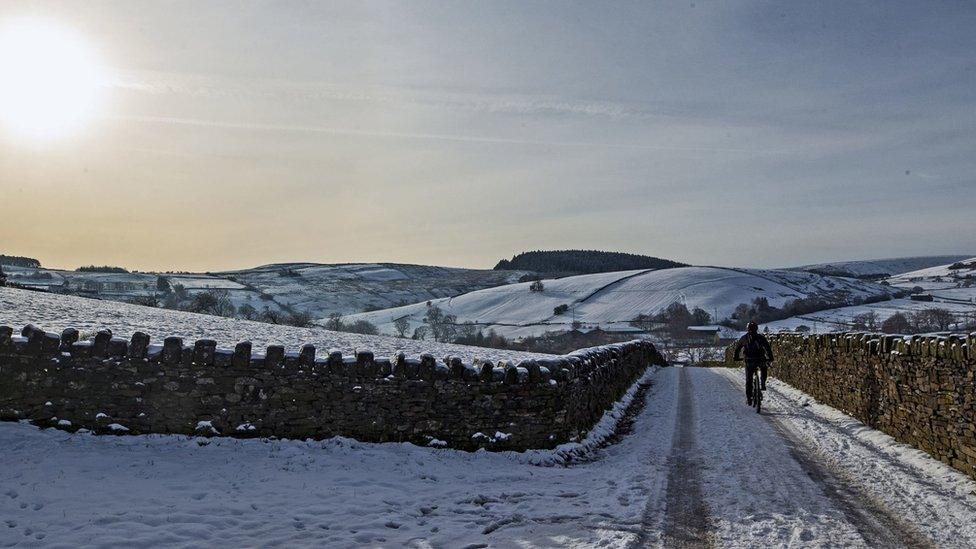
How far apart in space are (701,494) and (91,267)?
15197 centimetres

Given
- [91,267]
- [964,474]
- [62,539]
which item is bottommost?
[62,539]

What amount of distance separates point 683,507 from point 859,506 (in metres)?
2.09

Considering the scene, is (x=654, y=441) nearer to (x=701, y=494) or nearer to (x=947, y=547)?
(x=701, y=494)

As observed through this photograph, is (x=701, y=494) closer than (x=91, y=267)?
Yes

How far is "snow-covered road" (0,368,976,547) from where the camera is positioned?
23.1 ft

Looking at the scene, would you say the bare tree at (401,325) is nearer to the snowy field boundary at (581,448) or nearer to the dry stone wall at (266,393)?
the snowy field boundary at (581,448)

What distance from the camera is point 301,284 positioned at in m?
154

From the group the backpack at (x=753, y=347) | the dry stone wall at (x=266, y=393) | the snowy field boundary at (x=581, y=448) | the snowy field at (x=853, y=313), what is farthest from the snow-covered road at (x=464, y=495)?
the snowy field at (x=853, y=313)

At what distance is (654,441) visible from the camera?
1255 centimetres

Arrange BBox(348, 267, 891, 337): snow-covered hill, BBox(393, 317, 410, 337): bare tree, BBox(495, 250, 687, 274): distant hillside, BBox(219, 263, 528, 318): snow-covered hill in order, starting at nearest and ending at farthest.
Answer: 1. BBox(393, 317, 410, 337): bare tree
2. BBox(348, 267, 891, 337): snow-covered hill
3. BBox(219, 263, 528, 318): snow-covered hill
4. BBox(495, 250, 687, 274): distant hillside

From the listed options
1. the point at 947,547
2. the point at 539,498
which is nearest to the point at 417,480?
the point at 539,498

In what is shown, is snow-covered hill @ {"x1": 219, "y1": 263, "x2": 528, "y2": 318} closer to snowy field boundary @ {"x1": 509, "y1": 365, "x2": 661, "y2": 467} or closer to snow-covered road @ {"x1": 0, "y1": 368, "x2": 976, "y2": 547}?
snowy field boundary @ {"x1": 509, "y1": 365, "x2": 661, "y2": 467}

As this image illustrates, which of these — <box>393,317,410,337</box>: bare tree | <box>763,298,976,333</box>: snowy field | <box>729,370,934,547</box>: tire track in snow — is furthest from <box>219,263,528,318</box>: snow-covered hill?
<box>729,370,934,547</box>: tire track in snow

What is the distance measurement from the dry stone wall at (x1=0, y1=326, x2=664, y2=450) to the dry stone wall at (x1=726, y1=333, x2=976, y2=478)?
575 cm
